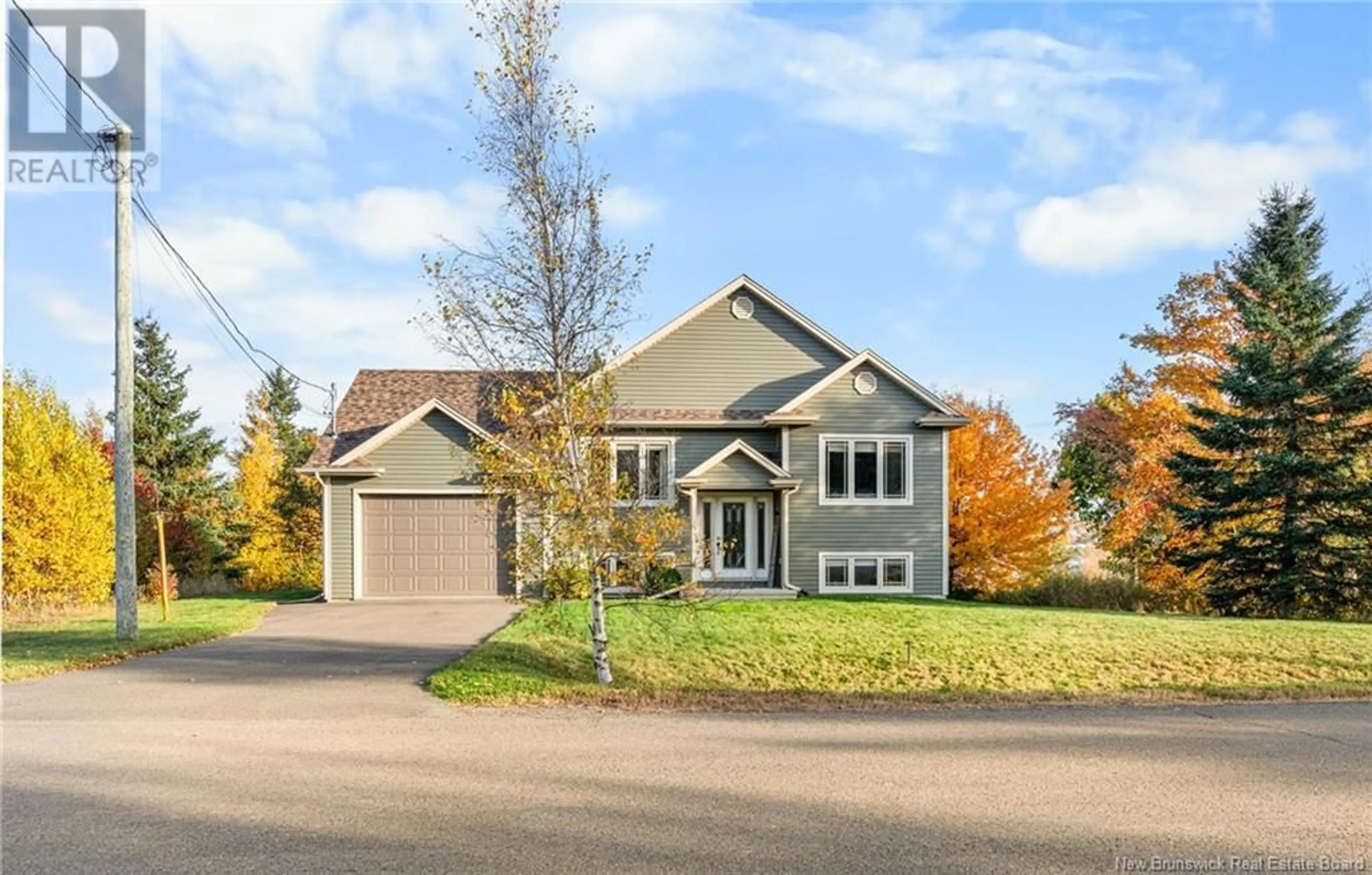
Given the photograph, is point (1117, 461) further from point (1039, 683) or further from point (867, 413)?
point (1039, 683)

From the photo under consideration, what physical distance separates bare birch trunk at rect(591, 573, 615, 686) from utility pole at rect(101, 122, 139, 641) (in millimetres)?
7881

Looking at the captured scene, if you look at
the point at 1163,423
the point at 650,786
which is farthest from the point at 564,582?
the point at 1163,423

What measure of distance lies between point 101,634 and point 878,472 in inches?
657

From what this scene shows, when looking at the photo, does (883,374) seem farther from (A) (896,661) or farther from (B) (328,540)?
(B) (328,540)

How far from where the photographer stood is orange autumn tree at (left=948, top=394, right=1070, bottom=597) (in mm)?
23031

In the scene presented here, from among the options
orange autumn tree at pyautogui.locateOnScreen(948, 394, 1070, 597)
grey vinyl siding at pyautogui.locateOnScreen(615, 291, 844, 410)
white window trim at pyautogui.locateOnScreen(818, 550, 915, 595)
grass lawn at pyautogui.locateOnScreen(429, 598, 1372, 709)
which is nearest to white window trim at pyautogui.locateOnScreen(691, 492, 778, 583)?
white window trim at pyautogui.locateOnScreen(818, 550, 915, 595)

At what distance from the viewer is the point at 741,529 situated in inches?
896

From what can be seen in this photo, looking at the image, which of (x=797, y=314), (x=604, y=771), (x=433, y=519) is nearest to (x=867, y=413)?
(x=797, y=314)

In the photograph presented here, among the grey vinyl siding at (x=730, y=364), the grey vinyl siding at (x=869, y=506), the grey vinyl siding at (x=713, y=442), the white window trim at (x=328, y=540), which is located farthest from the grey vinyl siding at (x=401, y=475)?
the grey vinyl siding at (x=869, y=506)

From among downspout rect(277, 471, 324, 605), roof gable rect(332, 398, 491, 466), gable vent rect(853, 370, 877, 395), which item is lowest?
downspout rect(277, 471, 324, 605)

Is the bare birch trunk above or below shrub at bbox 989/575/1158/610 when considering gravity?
above

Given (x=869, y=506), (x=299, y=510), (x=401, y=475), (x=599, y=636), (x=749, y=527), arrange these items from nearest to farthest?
(x=599, y=636), (x=401, y=475), (x=869, y=506), (x=749, y=527), (x=299, y=510)

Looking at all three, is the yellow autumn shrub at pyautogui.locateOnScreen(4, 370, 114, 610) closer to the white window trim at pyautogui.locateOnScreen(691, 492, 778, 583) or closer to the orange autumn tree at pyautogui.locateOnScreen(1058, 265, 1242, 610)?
the white window trim at pyautogui.locateOnScreen(691, 492, 778, 583)

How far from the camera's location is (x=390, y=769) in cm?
700
